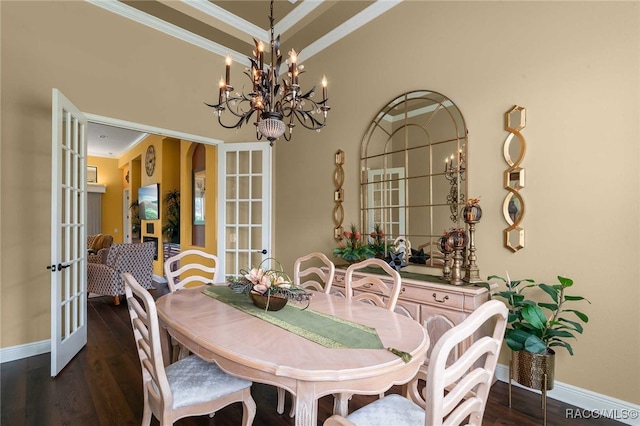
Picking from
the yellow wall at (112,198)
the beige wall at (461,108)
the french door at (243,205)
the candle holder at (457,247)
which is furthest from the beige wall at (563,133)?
the yellow wall at (112,198)

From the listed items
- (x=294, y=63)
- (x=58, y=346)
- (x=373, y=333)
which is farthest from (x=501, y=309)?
(x=58, y=346)

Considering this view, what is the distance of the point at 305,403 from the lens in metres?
1.16

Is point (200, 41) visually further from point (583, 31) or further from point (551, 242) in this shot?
point (551, 242)

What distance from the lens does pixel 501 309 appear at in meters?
1.09

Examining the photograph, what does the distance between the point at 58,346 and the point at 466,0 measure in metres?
4.51

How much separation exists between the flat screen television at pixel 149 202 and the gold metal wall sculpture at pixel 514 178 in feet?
21.5

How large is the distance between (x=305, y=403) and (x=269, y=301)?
70 cm

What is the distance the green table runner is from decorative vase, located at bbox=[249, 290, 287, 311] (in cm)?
3

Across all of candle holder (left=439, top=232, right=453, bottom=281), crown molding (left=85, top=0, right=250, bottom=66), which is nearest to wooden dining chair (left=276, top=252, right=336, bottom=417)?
candle holder (left=439, top=232, right=453, bottom=281)

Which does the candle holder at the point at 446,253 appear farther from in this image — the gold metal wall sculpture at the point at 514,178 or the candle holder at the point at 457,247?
the gold metal wall sculpture at the point at 514,178

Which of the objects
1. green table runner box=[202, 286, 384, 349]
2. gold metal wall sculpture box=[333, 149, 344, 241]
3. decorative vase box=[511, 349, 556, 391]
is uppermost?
gold metal wall sculpture box=[333, 149, 344, 241]

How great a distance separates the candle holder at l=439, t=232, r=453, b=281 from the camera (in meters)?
2.61

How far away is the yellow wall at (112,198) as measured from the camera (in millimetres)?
9531

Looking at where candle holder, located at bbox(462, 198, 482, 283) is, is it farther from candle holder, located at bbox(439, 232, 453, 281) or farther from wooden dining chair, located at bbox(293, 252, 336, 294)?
wooden dining chair, located at bbox(293, 252, 336, 294)
